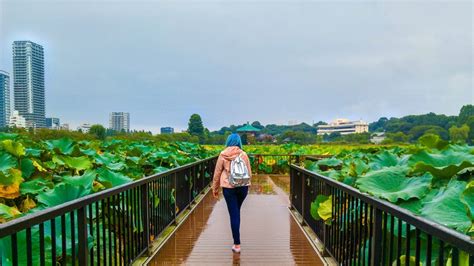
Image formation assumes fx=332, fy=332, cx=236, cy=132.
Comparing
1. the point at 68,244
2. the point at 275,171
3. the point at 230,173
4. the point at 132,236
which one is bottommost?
the point at 275,171

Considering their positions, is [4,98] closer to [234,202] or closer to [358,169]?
[234,202]

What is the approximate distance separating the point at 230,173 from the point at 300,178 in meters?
2.15

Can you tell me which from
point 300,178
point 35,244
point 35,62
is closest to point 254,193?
point 300,178

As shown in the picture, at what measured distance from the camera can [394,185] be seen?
2.64 m

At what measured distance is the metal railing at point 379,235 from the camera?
140cm

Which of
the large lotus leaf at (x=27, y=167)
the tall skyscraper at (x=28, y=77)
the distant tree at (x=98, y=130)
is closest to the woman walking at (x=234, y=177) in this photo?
the large lotus leaf at (x=27, y=167)

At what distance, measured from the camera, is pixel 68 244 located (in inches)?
83.9

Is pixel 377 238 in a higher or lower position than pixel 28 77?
lower

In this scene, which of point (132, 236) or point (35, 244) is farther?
point (132, 236)

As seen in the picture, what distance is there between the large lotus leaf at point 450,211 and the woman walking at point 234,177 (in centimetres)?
205

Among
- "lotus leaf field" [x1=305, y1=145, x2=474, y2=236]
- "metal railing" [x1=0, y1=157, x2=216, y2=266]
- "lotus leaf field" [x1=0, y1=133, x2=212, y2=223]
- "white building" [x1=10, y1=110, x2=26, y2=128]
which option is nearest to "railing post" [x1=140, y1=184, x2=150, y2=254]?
"metal railing" [x1=0, y1=157, x2=216, y2=266]

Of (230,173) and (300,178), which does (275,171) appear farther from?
(230,173)

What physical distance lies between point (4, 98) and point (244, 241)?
12.2m

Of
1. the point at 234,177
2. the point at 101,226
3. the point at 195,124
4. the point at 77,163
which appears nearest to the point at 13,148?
the point at 77,163
